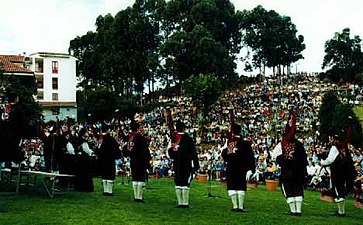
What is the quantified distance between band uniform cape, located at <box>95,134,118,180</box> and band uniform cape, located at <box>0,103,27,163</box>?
2.40 meters

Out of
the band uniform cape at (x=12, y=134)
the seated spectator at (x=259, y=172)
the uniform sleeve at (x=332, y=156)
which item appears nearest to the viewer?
the band uniform cape at (x=12, y=134)

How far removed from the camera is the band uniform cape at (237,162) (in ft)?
41.1

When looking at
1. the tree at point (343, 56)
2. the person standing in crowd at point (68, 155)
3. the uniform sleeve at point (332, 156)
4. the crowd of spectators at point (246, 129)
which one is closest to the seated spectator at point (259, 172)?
the crowd of spectators at point (246, 129)

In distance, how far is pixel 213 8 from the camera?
203 ft

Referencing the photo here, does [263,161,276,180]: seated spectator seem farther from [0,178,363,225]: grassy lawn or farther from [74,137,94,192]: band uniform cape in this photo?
[74,137,94,192]: band uniform cape

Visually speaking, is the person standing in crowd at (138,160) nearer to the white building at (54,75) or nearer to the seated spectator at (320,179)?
the seated spectator at (320,179)

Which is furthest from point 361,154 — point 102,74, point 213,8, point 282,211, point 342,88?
point 102,74

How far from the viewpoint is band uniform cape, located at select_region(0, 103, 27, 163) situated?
12328mm

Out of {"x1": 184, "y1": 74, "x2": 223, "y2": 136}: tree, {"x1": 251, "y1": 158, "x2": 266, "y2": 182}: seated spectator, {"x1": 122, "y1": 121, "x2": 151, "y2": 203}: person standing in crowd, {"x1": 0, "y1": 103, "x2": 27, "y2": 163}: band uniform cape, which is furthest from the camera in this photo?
{"x1": 184, "y1": 74, "x2": 223, "y2": 136}: tree

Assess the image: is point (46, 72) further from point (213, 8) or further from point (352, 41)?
point (352, 41)

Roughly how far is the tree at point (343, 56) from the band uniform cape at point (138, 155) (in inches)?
2453

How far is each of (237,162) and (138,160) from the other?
267cm

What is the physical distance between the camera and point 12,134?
41.7 ft

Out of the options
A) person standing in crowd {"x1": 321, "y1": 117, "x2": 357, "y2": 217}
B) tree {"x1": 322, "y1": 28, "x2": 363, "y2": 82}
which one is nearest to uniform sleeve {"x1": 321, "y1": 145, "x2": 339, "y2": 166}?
person standing in crowd {"x1": 321, "y1": 117, "x2": 357, "y2": 217}
